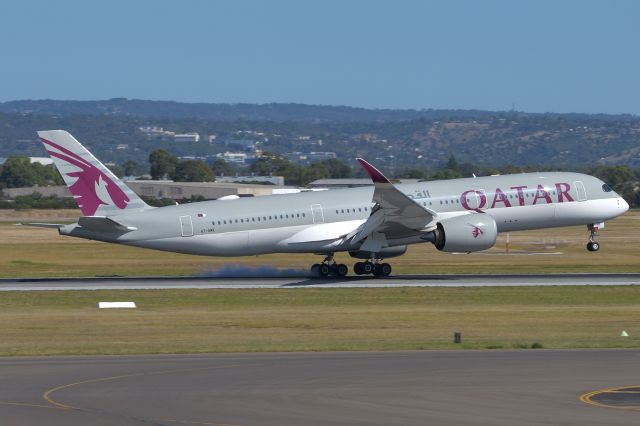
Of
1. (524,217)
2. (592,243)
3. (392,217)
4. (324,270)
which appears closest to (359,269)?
(324,270)

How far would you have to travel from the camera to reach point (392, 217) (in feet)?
188

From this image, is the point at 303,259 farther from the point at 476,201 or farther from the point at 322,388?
the point at 322,388

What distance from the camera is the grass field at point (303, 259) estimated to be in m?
67.2

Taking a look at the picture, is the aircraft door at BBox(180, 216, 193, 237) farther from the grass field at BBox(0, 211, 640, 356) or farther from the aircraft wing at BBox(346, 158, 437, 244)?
the aircraft wing at BBox(346, 158, 437, 244)

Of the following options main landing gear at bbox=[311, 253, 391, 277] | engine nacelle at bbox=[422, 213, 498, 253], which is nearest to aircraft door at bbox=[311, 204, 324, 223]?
main landing gear at bbox=[311, 253, 391, 277]

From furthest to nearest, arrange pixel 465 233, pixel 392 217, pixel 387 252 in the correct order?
pixel 387 252
pixel 392 217
pixel 465 233

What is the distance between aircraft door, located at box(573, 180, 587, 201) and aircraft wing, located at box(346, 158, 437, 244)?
355 inches

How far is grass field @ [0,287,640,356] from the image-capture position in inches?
1435

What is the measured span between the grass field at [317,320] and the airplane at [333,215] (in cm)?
438

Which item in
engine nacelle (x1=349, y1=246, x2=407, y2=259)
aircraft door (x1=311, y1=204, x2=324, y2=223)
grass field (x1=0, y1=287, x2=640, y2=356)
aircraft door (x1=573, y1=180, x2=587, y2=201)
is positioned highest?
aircraft door (x1=573, y1=180, x2=587, y2=201)

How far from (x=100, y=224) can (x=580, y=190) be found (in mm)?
24731

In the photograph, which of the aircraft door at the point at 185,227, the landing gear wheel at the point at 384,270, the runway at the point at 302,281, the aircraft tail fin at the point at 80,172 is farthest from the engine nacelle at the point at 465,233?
the aircraft tail fin at the point at 80,172

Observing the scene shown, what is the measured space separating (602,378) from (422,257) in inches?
1944

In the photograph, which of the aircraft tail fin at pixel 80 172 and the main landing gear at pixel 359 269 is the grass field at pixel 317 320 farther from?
the main landing gear at pixel 359 269
